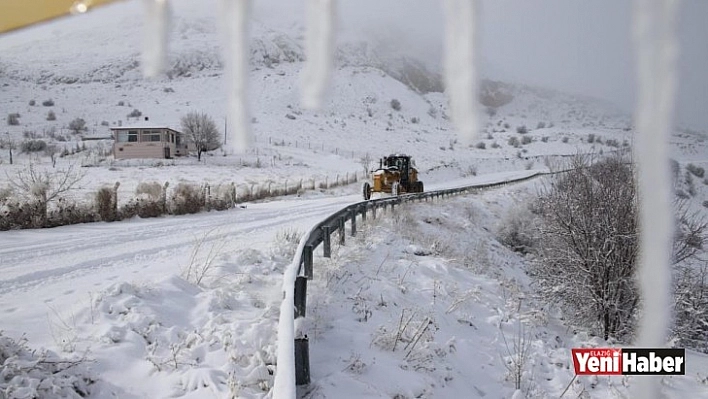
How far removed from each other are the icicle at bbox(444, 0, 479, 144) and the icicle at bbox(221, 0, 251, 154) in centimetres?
69

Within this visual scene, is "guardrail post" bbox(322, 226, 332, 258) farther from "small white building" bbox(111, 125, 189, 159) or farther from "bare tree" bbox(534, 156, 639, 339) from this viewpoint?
"small white building" bbox(111, 125, 189, 159)

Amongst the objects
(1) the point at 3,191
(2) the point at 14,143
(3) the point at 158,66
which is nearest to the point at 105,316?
(3) the point at 158,66

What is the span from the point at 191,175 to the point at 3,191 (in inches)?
689

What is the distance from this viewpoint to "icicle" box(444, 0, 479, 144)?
46.1 inches

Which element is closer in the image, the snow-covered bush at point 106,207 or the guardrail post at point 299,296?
the guardrail post at point 299,296

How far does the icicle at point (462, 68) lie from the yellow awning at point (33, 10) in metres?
1.02

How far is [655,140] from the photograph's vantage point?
1121 mm

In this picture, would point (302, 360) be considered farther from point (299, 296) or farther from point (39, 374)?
point (39, 374)

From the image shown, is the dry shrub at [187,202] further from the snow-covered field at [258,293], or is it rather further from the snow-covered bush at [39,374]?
the snow-covered bush at [39,374]

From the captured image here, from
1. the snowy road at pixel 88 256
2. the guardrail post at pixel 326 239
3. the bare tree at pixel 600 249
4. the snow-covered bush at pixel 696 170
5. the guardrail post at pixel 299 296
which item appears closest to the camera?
the guardrail post at pixel 299 296

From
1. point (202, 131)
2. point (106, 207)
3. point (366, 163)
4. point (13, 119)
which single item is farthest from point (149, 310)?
point (13, 119)

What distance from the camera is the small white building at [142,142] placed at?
3778cm

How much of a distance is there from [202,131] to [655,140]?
3804cm

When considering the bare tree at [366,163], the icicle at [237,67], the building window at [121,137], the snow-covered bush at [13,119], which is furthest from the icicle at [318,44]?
the snow-covered bush at [13,119]
